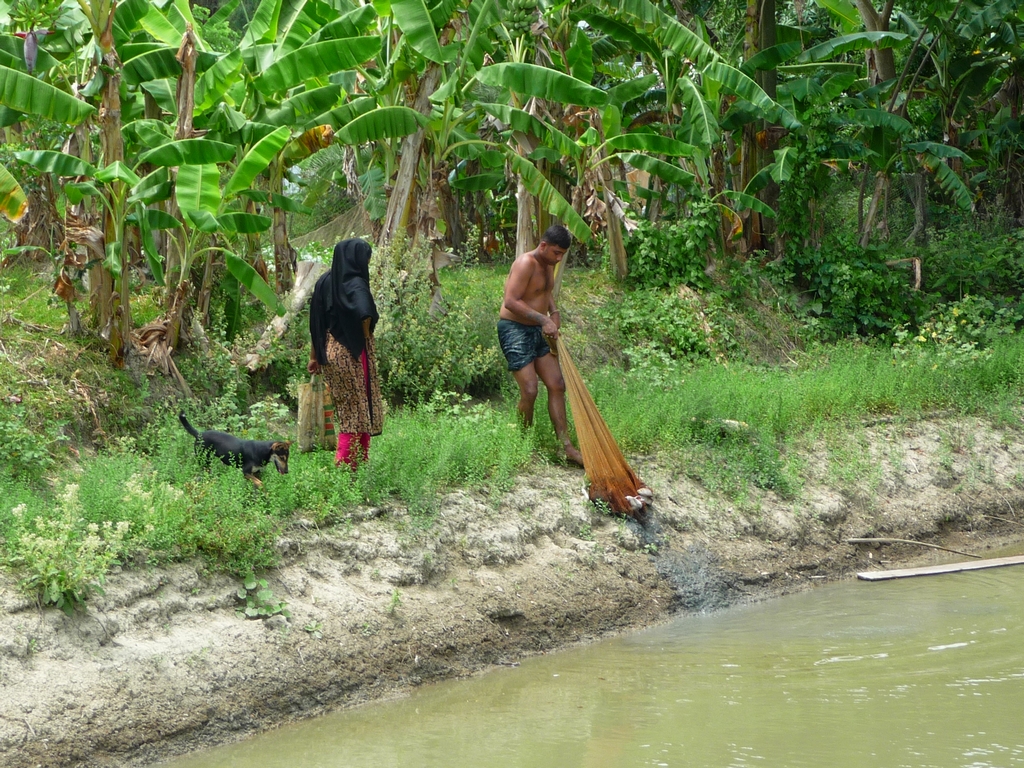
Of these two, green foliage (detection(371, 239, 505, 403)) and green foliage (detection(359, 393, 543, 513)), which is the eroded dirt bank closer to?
green foliage (detection(359, 393, 543, 513))

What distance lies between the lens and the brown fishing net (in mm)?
7527

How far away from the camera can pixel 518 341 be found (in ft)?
25.8

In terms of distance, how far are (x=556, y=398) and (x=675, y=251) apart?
234 inches

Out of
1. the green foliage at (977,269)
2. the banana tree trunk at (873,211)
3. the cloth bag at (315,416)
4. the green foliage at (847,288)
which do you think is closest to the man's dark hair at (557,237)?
the cloth bag at (315,416)

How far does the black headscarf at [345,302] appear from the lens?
21.5ft

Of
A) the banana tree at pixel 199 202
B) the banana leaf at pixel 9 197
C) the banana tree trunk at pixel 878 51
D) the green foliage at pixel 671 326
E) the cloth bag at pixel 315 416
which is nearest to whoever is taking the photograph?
the banana leaf at pixel 9 197

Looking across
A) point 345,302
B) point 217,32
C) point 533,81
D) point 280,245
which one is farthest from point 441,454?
point 217,32

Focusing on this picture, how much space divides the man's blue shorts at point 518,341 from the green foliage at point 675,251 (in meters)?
5.79

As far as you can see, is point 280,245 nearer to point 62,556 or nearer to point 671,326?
point 671,326

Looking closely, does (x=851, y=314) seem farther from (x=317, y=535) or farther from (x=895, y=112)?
(x=317, y=535)

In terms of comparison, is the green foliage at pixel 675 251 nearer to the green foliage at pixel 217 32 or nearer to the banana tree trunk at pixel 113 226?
the green foliage at pixel 217 32

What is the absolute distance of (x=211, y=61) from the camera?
8531 millimetres

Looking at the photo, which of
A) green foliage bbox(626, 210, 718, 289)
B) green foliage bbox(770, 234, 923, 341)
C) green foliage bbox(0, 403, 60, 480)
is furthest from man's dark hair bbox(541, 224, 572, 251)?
green foliage bbox(770, 234, 923, 341)

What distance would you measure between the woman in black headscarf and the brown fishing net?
144 centimetres
